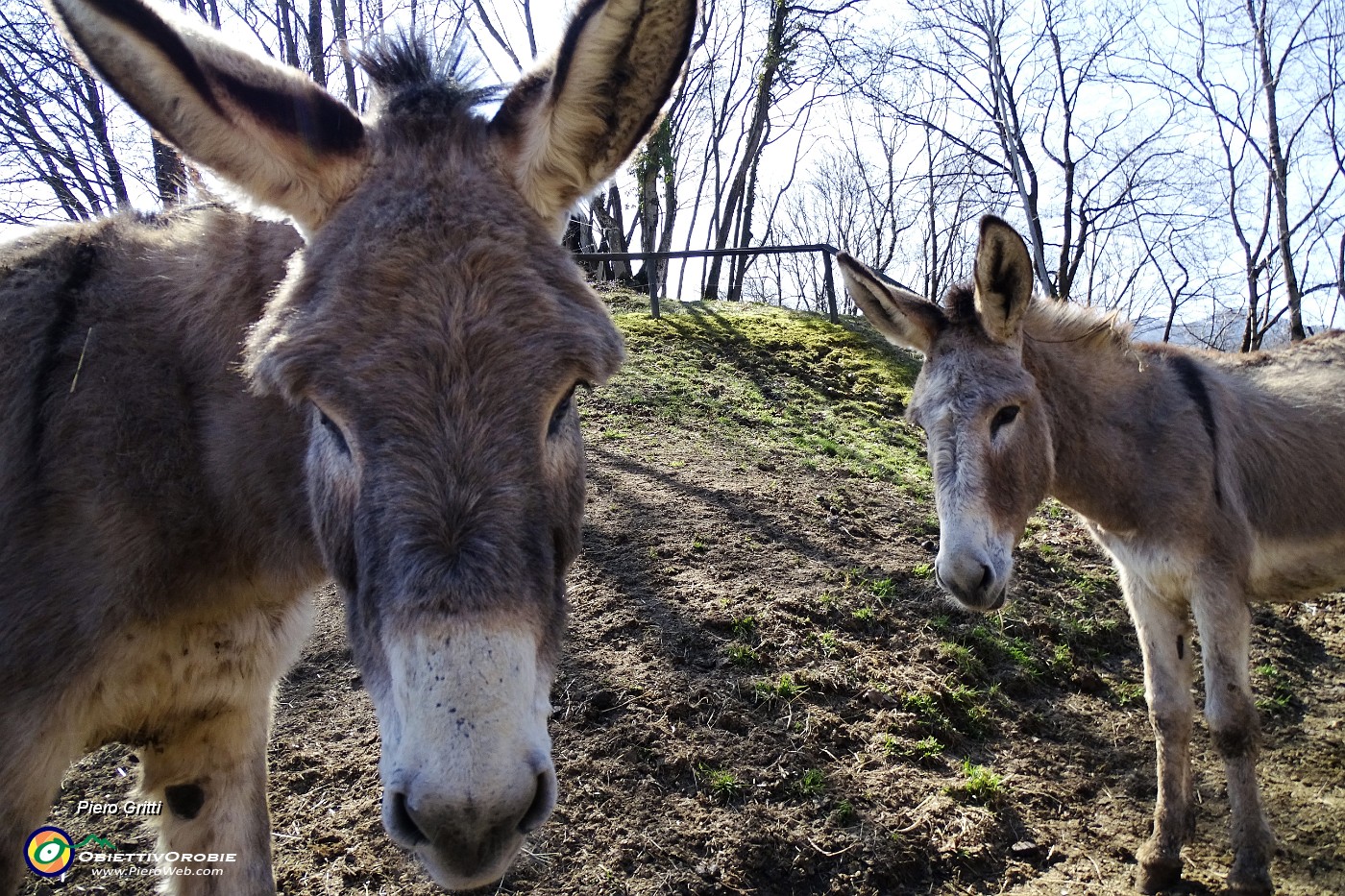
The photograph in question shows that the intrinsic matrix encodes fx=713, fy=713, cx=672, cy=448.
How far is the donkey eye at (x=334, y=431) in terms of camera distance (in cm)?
164

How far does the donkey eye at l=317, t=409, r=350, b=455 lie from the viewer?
1.64m

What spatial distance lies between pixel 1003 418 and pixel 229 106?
3.71 metres

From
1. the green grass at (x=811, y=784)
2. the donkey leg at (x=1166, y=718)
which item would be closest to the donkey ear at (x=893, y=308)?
the donkey leg at (x=1166, y=718)

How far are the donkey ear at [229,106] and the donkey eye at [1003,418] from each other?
332cm

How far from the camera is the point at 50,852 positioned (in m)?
2.86

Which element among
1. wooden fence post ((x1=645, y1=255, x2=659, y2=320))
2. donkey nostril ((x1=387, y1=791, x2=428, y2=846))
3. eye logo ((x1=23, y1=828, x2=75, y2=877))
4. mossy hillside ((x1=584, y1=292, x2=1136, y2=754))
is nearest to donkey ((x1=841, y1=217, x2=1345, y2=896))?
mossy hillside ((x1=584, y1=292, x2=1136, y2=754))

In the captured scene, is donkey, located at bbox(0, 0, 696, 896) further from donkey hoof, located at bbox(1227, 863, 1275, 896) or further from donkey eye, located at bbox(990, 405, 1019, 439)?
donkey hoof, located at bbox(1227, 863, 1275, 896)

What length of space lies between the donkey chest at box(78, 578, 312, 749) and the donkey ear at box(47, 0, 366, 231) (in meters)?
1.27

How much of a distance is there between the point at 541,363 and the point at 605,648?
363cm

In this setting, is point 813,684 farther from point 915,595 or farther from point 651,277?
point 651,277

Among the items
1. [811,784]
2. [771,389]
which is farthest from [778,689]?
[771,389]

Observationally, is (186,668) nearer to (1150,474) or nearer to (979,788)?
(979,788)

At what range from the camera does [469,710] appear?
1252 mm

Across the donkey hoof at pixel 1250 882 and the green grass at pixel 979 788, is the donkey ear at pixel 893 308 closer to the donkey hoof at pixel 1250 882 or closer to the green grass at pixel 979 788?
the green grass at pixel 979 788
